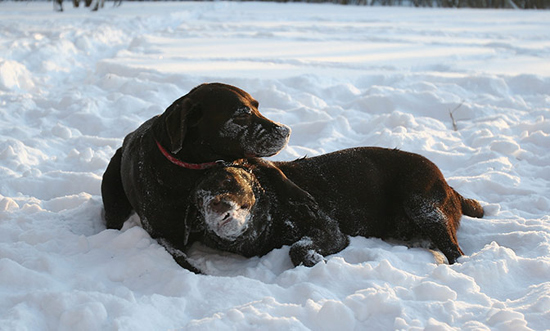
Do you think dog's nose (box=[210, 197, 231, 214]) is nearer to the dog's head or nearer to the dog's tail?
the dog's head

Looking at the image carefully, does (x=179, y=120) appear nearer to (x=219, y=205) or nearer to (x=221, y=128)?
(x=221, y=128)

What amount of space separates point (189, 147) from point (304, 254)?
1.00 m

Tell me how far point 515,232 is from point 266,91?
4.98 metres

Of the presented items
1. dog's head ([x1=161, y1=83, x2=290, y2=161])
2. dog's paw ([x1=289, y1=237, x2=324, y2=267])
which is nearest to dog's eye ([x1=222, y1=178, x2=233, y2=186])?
dog's head ([x1=161, y1=83, x2=290, y2=161])

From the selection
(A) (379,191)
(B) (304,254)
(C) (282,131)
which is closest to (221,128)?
(C) (282,131)

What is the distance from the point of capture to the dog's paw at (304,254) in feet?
11.7

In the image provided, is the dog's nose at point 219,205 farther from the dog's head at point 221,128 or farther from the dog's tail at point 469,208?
the dog's tail at point 469,208

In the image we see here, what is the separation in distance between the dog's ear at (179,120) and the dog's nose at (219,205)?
0.50 m

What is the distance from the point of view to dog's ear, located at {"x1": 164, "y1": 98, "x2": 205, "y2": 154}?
3.65 m

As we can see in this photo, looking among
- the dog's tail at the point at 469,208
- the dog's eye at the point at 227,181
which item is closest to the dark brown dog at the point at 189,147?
the dog's eye at the point at 227,181

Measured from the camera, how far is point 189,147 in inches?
150

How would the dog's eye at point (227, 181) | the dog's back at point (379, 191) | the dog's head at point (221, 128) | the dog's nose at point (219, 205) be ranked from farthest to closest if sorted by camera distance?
the dog's back at point (379, 191), the dog's head at point (221, 128), the dog's eye at point (227, 181), the dog's nose at point (219, 205)

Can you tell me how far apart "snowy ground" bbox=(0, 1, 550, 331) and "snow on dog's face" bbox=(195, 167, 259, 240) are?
0.29 m

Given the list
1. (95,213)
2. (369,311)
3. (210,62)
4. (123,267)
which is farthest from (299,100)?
(369,311)
